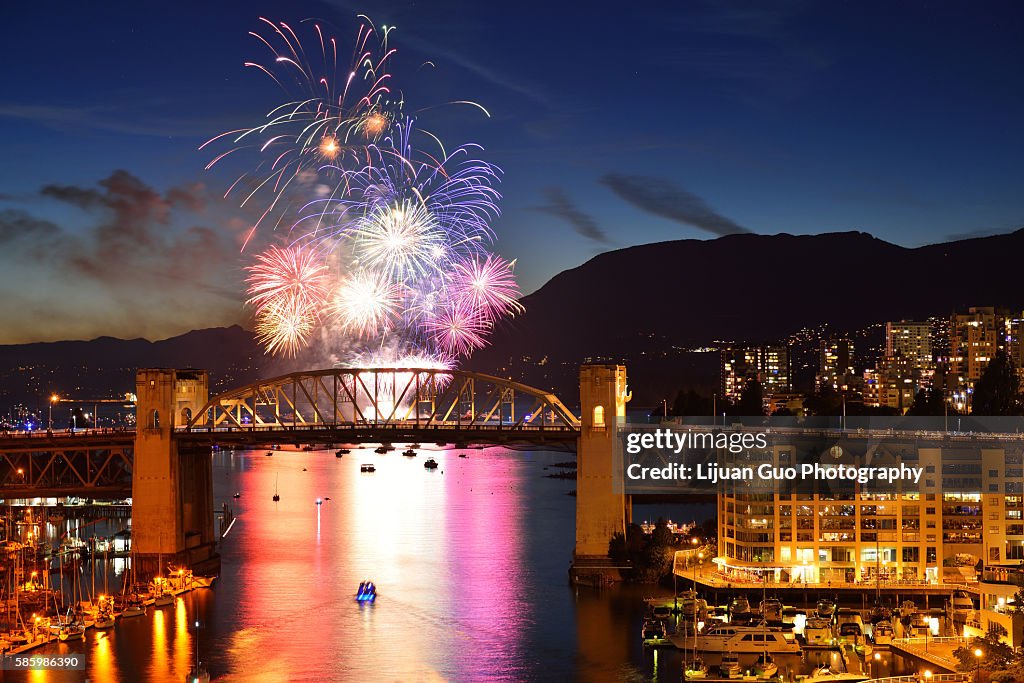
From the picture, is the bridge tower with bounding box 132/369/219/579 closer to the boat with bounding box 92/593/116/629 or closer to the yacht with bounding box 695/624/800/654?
the boat with bounding box 92/593/116/629

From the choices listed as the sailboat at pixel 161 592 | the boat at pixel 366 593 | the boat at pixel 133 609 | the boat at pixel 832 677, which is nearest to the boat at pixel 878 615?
the boat at pixel 832 677

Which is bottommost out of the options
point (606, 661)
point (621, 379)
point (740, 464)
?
point (606, 661)

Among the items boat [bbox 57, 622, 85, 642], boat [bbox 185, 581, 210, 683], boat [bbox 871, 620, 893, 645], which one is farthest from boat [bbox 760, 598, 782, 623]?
boat [bbox 57, 622, 85, 642]

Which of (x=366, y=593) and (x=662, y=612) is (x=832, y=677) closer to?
(x=662, y=612)

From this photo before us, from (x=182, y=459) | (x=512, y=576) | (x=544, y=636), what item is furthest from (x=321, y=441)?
(x=544, y=636)

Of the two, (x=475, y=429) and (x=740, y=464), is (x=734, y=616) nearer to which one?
(x=740, y=464)

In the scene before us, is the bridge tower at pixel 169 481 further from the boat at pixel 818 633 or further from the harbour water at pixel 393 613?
the boat at pixel 818 633

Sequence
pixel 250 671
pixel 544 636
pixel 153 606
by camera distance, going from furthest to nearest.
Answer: pixel 153 606 → pixel 544 636 → pixel 250 671
